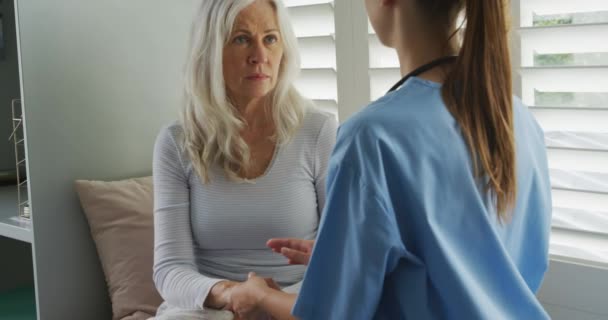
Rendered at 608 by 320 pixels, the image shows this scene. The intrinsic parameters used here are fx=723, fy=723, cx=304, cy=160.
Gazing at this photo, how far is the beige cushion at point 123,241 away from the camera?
1.91 metres

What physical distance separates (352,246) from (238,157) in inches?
37.4

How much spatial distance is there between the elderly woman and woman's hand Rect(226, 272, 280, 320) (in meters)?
0.22

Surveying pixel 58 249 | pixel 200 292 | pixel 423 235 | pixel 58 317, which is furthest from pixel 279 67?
pixel 423 235

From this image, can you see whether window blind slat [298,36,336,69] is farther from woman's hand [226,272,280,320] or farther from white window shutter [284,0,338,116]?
woman's hand [226,272,280,320]

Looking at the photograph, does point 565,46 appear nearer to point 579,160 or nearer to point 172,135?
point 579,160

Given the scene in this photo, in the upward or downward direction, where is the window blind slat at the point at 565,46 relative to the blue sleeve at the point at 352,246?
upward

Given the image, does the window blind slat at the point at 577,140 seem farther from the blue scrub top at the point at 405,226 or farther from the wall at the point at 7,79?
the wall at the point at 7,79

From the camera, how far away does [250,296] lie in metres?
1.33

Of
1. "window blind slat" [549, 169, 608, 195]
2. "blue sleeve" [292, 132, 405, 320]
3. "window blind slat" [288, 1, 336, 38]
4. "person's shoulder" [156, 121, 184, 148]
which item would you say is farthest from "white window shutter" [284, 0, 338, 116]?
"blue sleeve" [292, 132, 405, 320]

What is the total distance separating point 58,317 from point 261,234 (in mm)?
676

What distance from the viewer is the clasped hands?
3.77 feet

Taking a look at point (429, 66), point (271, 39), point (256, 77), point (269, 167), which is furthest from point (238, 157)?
point (429, 66)

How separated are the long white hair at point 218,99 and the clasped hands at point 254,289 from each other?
30 centimetres

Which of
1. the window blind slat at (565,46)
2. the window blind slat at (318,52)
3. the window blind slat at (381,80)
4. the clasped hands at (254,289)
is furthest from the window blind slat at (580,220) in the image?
the window blind slat at (318,52)
